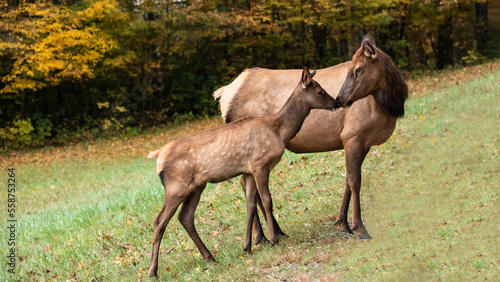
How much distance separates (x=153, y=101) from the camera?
1086 inches

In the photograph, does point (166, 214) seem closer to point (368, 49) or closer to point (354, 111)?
point (354, 111)

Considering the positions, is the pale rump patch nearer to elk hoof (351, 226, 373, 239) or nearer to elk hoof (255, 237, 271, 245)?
elk hoof (255, 237, 271, 245)

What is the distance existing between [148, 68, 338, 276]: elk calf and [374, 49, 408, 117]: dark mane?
2.38 ft

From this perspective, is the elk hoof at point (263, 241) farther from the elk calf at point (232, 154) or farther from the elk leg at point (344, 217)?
the elk leg at point (344, 217)

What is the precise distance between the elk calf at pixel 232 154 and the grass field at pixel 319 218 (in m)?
0.87

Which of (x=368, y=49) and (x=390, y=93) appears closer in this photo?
(x=368, y=49)

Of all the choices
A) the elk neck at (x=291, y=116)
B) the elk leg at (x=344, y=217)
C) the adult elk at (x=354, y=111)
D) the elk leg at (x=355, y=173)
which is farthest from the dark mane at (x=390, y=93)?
the elk leg at (x=344, y=217)

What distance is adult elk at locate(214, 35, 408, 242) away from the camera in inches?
277

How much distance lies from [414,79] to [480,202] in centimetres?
2073

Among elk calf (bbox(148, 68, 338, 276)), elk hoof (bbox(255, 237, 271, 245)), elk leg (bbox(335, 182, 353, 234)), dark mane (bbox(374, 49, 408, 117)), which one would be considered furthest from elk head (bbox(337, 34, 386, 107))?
elk hoof (bbox(255, 237, 271, 245))

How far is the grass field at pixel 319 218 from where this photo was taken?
20.1ft

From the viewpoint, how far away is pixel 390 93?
7.23 m

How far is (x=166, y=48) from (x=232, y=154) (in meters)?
20.8

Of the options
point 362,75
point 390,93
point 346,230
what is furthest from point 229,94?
point 346,230
